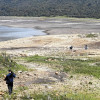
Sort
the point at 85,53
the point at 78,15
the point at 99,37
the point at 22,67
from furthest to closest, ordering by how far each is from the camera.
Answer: the point at 78,15, the point at 99,37, the point at 85,53, the point at 22,67

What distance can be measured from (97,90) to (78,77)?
344cm

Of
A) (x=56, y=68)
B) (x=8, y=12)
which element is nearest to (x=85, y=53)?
(x=56, y=68)

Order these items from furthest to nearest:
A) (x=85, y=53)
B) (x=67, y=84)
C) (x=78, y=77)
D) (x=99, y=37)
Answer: (x=99, y=37) → (x=85, y=53) → (x=78, y=77) → (x=67, y=84)

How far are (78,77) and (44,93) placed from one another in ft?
18.0

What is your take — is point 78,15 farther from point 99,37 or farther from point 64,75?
point 64,75

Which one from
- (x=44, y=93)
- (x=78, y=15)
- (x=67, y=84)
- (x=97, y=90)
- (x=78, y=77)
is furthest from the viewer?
(x=78, y=15)

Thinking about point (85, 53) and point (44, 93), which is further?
point (85, 53)

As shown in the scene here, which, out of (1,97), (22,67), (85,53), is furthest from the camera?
(85,53)

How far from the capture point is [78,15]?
129 m

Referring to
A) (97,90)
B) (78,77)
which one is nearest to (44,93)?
(97,90)

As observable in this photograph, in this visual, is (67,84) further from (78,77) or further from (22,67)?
(22,67)

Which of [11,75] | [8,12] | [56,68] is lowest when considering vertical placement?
[8,12]

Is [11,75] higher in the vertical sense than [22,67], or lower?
higher

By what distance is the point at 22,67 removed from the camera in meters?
23.8
